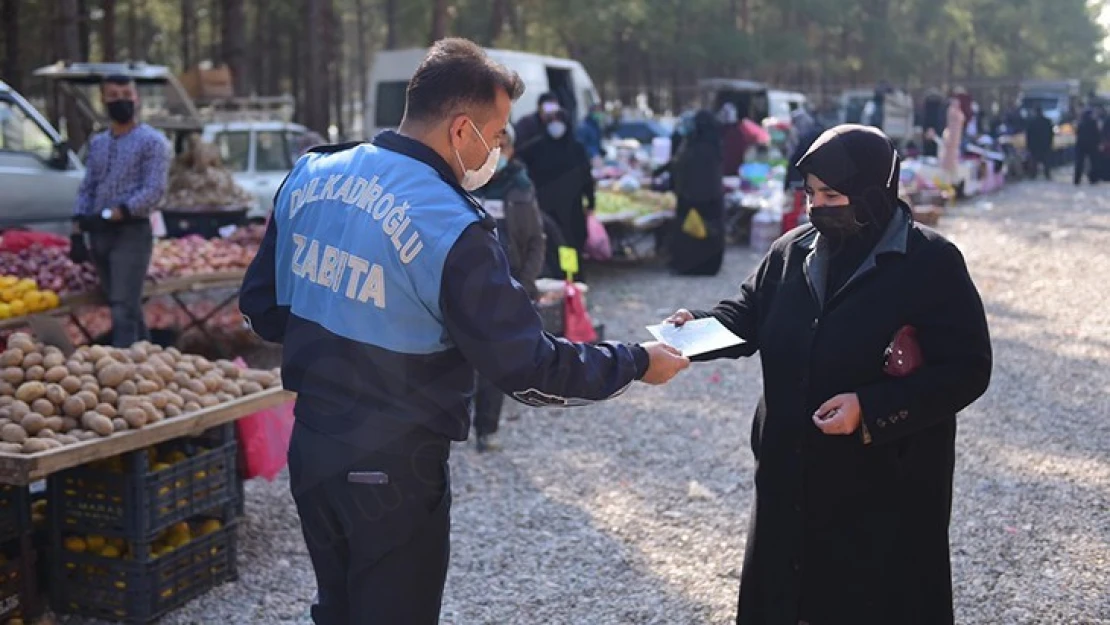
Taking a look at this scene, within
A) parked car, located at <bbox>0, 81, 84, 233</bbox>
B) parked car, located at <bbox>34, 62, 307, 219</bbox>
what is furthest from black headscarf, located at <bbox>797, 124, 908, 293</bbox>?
parked car, located at <bbox>34, 62, 307, 219</bbox>

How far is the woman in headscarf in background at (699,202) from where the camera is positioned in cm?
1310

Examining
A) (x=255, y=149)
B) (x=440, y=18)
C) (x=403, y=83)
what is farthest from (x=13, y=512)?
(x=440, y=18)

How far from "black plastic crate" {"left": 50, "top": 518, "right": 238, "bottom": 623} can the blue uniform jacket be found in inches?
86.1

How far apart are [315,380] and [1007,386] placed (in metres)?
7.19

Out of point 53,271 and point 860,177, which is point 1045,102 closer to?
point 53,271

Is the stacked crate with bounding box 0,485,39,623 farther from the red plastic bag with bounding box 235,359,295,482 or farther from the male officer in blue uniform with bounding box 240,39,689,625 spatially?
the male officer in blue uniform with bounding box 240,39,689,625

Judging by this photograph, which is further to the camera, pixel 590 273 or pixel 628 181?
pixel 628 181

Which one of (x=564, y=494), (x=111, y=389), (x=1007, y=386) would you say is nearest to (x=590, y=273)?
(x=1007, y=386)

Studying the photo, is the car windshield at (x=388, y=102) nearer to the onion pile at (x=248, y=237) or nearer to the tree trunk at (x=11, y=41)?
the tree trunk at (x=11, y=41)

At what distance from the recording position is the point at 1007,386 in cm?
863

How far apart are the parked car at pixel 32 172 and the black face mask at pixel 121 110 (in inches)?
150

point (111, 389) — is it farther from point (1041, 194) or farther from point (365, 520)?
point (1041, 194)

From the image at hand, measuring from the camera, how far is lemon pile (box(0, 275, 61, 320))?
695cm

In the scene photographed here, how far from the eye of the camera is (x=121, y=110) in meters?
7.05
